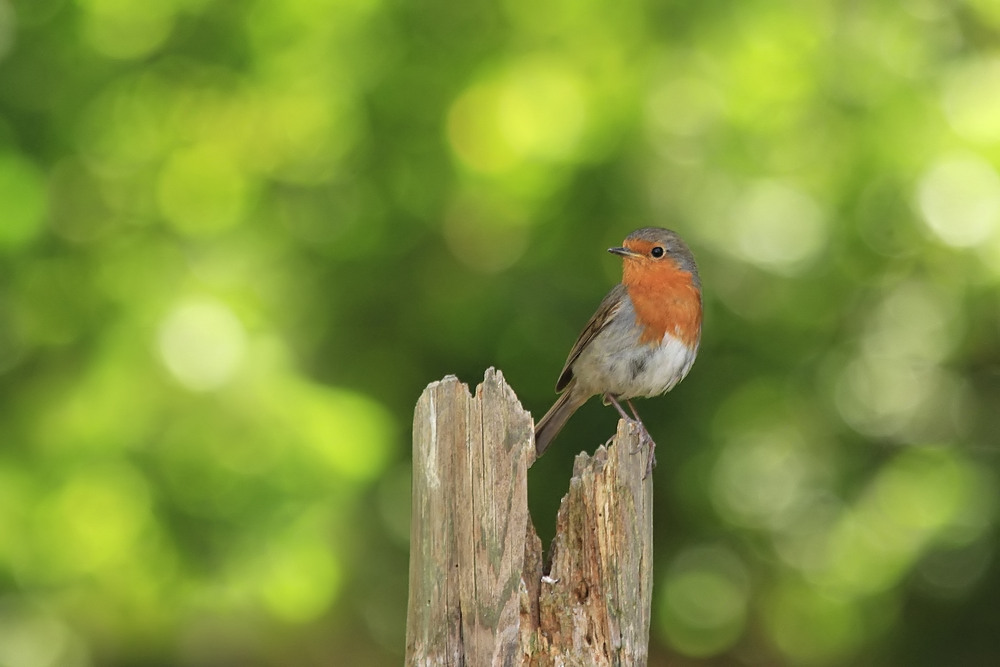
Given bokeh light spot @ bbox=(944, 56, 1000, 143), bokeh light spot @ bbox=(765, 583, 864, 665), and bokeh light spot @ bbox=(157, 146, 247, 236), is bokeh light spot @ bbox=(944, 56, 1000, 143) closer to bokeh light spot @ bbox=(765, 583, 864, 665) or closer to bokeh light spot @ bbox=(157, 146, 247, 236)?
bokeh light spot @ bbox=(765, 583, 864, 665)

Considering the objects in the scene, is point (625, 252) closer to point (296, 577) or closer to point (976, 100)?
point (296, 577)

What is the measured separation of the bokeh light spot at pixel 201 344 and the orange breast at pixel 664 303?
7.58 ft

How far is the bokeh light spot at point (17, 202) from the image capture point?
25.7 ft

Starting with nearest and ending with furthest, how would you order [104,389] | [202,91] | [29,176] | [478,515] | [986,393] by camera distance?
[478,515] → [104,389] → [29,176] → [202,91] → [986,393]

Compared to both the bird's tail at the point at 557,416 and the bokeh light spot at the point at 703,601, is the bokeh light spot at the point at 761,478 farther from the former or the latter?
the bird's tail at the point at 557,416

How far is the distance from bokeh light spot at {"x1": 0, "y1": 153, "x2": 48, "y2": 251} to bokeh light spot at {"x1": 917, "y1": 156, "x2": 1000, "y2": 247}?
5.58 m

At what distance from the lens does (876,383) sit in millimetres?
9125

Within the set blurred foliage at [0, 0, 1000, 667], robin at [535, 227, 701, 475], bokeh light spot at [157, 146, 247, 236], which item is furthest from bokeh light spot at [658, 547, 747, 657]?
bokeh light spot at [157, 146, 247, 236]

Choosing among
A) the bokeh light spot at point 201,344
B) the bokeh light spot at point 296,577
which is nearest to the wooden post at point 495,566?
the bokeh light spot at point 201,344

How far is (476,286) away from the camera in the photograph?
902cm

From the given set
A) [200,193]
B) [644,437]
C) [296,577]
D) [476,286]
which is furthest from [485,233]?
[644,437]

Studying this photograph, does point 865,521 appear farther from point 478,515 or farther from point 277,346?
point 478,515

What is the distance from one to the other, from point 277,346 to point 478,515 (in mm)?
4014

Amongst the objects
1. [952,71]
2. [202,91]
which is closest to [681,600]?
[952,71]
